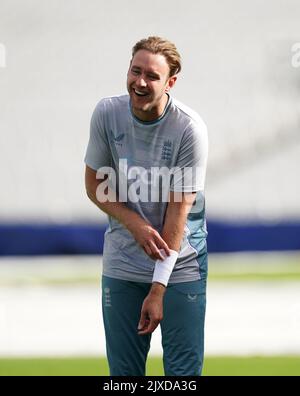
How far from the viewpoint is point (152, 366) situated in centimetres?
407

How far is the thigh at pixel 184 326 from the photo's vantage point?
8.09 ft

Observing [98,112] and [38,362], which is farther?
[38,362]

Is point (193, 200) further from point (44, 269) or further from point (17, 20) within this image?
point (17, 20)

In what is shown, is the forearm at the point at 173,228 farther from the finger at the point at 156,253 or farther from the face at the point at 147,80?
the face at the point at 147,80

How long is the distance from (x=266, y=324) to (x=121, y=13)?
12.0ft

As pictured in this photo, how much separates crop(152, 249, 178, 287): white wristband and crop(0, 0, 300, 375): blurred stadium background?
3158 mm

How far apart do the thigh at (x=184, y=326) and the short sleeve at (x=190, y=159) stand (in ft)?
0.87

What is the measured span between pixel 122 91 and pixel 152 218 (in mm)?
4982

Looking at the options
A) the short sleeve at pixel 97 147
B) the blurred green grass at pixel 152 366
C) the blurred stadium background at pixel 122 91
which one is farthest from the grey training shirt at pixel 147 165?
the blurred stadium background at pixel 122 91

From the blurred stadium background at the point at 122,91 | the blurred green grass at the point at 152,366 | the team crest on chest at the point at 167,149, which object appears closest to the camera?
the team crest on chest at the point at 167,149

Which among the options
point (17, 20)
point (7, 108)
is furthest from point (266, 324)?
point (17, 20)

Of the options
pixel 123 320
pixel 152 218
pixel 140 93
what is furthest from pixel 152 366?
pixel 140 93

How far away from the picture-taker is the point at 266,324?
5188 millimetres

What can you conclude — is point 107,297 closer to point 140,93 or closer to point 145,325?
point 145,325
